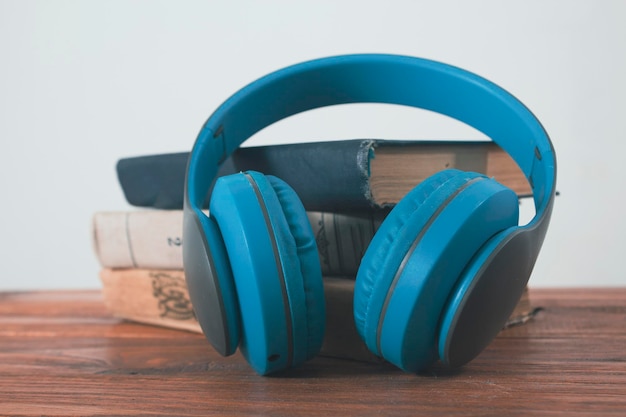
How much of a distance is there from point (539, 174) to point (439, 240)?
7.0 inches

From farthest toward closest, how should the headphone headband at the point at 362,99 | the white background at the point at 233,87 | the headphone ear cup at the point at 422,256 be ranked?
the white background at the point at 233,87 → the headphone headband at the point at 362,99 → the headphone ear cup at the point at 422,256

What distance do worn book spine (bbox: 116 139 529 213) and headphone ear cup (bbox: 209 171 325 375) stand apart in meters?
0.11

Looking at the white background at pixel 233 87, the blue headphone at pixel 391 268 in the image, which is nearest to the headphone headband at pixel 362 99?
the blue headphone at pixel 391 268

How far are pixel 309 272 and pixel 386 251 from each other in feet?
0.27

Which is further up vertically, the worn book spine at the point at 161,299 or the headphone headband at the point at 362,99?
the headphone headband at the point at 362,99

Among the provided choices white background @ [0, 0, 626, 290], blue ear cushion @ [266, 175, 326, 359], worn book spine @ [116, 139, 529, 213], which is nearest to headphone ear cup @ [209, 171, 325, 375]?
blue ear cushion @ [266, 175, 326, 359]

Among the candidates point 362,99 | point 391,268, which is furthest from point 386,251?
point 362,99

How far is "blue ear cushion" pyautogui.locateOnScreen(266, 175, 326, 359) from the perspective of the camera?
65 cm

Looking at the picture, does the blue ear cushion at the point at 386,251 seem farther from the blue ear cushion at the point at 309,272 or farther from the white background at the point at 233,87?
the white background at the point at 233,87

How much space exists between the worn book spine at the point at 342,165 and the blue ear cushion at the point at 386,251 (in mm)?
129

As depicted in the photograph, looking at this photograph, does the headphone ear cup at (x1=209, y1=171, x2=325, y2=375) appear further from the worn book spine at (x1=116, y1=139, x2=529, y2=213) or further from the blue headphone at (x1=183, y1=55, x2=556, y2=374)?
the worn book spine at (x1=116, y1=139, x2=529, y2=213)

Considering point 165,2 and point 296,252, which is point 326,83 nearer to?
point 296,252

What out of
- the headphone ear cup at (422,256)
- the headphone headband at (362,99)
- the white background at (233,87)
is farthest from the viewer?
the white background at (233,87)

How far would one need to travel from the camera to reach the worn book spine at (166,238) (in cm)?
83
